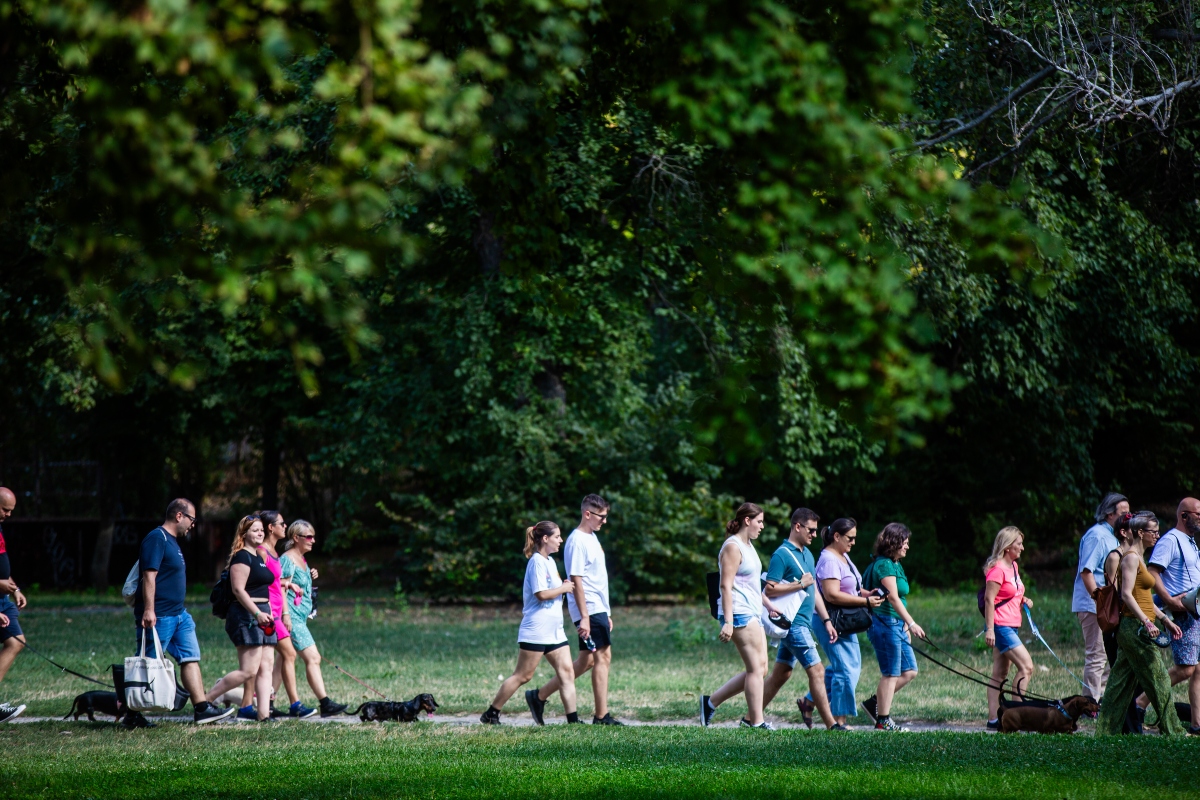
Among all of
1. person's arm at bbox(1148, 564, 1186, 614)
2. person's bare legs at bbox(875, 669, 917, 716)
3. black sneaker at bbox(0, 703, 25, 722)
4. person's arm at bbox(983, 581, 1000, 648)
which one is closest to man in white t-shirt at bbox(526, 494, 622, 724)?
person's bare legs at bbox(875, 669, 917, 716)

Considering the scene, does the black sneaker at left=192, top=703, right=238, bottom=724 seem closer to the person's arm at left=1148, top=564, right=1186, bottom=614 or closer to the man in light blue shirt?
the man in light blue shirt

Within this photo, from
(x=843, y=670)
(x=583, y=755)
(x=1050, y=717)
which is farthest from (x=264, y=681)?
(x=1050, y=717)

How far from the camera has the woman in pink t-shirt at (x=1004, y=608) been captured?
10.2 meters

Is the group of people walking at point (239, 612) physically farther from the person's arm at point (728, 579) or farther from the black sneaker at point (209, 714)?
the person's arm at point (728, 579)

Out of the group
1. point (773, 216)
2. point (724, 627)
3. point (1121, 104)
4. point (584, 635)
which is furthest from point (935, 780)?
point (1121, 104)

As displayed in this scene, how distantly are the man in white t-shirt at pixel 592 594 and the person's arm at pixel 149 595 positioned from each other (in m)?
3.50

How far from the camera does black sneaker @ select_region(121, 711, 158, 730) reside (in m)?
10.3

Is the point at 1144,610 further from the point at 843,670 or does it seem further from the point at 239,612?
the point at 239,612

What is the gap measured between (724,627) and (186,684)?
15.8 ft

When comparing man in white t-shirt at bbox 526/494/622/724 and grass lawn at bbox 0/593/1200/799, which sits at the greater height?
man in white t-shirt at bbox 526/494/622/724

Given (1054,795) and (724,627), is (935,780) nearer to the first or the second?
(1054,795)

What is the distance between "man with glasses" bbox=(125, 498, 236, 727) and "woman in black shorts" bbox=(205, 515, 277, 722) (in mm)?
201

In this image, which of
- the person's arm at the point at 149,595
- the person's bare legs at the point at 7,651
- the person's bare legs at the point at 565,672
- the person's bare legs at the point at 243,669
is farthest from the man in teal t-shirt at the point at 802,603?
the person's bare legs at the point at 7,651

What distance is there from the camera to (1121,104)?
12.0 m
